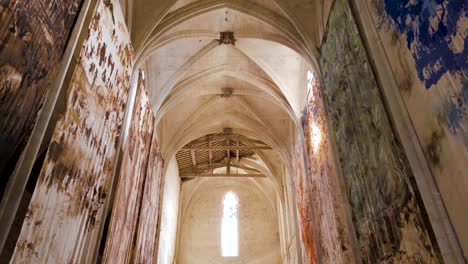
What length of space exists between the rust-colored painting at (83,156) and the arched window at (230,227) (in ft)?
48.8

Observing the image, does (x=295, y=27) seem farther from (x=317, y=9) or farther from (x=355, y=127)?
(x=355, y=127)

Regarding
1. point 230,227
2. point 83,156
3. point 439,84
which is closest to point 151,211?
point 83,156

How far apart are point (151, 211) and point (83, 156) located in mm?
6270

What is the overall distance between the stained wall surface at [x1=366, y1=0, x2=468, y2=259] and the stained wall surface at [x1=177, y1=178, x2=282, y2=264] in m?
17.5

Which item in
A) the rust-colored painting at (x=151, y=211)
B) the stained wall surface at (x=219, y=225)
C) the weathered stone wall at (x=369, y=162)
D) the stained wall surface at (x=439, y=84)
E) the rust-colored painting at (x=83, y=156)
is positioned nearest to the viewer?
the stained wall surface at (x=439, y=84)

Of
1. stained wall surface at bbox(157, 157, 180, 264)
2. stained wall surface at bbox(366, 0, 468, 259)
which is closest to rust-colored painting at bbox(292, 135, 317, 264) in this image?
stained wall surface at bbox(157, 157, 180, 264)

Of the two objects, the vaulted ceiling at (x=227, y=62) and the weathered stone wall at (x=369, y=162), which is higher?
the vaulted ceiling at (x=227, y=62)

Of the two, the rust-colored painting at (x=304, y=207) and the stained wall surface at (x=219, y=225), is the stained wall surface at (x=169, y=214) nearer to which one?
the stained wall surface at (x=219, y=225)

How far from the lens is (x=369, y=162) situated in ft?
17.1

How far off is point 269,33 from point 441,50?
22.9 ft

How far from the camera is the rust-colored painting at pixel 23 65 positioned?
137 inches

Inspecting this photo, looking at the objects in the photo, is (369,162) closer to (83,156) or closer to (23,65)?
(83,156)

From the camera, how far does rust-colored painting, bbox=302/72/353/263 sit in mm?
7316

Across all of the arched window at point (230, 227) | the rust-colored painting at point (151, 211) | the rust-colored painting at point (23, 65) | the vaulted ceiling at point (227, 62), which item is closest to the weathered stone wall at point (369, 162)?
the vaulted ceiling at point (227, 62)
